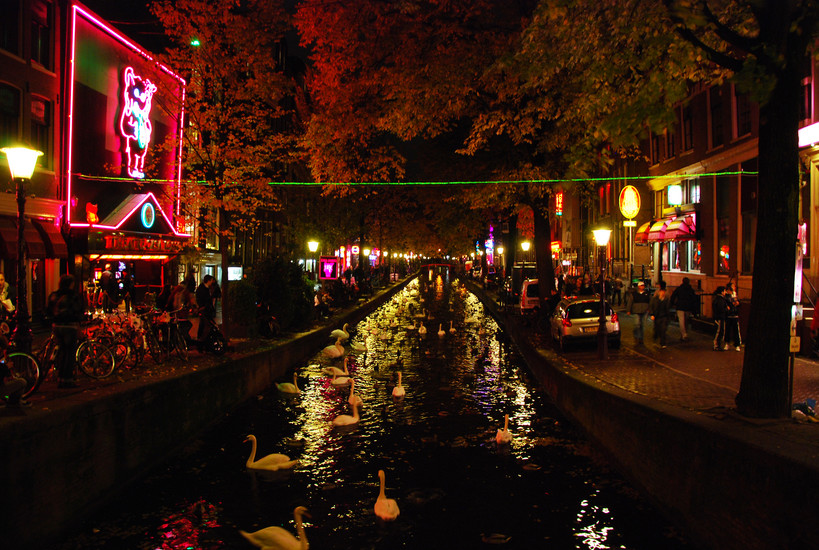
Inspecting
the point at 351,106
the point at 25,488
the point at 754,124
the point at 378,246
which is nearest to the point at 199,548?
the point at 25,488

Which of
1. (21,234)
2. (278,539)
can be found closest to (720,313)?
(278,539)

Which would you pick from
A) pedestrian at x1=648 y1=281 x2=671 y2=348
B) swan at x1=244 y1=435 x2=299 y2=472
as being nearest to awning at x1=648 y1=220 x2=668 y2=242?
pedestrian at x1=648 y1=281 x2=671 y2=348

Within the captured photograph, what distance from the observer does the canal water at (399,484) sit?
7055mm

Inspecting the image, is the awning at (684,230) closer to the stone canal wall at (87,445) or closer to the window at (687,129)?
the window at (687,129)

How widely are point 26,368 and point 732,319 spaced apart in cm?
1491

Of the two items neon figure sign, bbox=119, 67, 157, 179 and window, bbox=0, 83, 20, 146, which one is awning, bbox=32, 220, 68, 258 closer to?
window, bbox=0, 83, 20, 146

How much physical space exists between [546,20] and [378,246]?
170 ft

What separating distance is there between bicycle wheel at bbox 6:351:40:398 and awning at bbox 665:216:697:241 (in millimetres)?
22284

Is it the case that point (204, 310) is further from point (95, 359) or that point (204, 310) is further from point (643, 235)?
point (643, 235)

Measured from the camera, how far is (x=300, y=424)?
11.8m

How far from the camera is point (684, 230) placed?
25.2 metres

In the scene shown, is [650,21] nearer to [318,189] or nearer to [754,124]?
[754,124]

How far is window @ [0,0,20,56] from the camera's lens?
2062cm

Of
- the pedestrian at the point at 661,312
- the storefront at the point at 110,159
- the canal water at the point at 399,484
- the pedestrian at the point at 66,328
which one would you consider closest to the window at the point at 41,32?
the storefront at the point at 110,159
